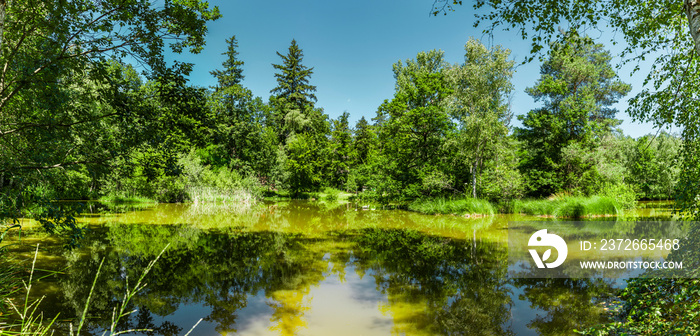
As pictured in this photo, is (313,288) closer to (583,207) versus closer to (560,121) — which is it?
(583,207)

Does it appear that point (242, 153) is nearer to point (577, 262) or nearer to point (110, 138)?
point (110, 138)

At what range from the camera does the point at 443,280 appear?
622 centimetres

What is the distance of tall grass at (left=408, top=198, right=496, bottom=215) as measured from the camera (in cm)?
1636

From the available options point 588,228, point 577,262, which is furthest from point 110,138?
point 588,228

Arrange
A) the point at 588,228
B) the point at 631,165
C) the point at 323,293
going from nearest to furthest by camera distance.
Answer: the point at 323,293 < the point at 588,228 < the point at 631,165

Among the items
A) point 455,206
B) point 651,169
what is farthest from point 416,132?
point 651,169

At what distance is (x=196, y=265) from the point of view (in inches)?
280

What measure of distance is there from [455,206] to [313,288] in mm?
12918

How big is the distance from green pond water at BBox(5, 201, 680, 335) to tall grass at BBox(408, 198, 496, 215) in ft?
21.6

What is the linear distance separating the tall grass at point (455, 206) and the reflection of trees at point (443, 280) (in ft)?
22.8

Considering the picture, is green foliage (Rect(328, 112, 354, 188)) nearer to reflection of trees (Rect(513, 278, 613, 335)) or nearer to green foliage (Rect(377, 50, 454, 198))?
green foliage (Rect(377, 50, 454, 198))

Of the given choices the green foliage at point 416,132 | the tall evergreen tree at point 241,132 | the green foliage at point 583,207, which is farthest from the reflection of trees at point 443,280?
the tall evergreen tree at point 241,132

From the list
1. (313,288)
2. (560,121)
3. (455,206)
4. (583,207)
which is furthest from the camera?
(560,121)

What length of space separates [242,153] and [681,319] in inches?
1351
